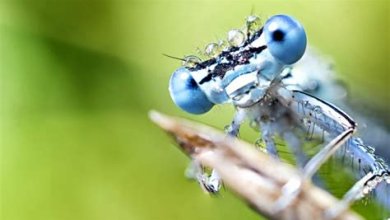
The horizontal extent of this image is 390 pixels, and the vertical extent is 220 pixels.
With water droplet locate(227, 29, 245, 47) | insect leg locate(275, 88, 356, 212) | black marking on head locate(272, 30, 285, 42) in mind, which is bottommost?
insect leg locate(275, 88, 356, 212)

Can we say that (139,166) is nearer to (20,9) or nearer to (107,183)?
(107,183)

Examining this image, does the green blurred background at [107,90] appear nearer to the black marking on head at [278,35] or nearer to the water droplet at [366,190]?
the black marking on head at [278,35]

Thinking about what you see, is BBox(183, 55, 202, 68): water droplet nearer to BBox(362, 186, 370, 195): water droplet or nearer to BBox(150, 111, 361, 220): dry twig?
BBox(362, 186, 370, 195): water droplet

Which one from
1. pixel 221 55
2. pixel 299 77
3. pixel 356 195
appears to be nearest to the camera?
pixel 356 195

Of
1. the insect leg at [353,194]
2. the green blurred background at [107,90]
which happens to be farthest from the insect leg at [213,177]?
the green blurred background at [107,90]

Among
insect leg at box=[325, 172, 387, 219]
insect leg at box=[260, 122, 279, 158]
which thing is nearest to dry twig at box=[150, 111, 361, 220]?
insect leg at box=[325, 172, 387, 219]

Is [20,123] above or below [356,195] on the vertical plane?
below

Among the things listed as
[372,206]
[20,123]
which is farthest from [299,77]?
[20,123]
